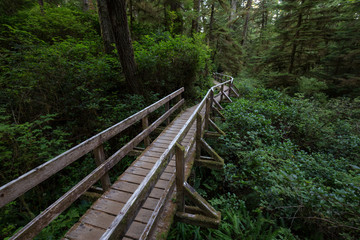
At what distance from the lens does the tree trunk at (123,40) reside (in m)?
5.26

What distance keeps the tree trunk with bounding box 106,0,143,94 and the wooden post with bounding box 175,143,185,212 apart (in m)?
4.78

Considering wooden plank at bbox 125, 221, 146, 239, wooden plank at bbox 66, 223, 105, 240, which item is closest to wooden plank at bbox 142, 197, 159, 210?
wooden plank at bbox 125, 221, 146, 239

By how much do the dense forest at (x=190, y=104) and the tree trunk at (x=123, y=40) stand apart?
3 cm

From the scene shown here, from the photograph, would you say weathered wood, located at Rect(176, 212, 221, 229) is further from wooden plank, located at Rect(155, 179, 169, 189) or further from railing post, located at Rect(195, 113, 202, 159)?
railing post, located at Rect(195, 113, 202, 159)

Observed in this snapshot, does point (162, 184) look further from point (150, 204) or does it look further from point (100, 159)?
point (100, 159)

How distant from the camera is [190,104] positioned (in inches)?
341

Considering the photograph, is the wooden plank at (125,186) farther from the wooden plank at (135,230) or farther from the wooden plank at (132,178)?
the wooden plank at (135,230)

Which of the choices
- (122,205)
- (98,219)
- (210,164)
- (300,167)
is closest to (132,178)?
(122,205)

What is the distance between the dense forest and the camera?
3.11 meters

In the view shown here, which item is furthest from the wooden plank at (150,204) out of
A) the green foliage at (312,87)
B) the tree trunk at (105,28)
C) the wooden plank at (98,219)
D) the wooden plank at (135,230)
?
the green foliage at (312,87)

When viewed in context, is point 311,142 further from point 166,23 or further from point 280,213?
point 166,23

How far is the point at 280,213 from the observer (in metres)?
3.19

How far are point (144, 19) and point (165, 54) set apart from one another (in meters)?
6.03

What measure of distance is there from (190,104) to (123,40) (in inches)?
176
